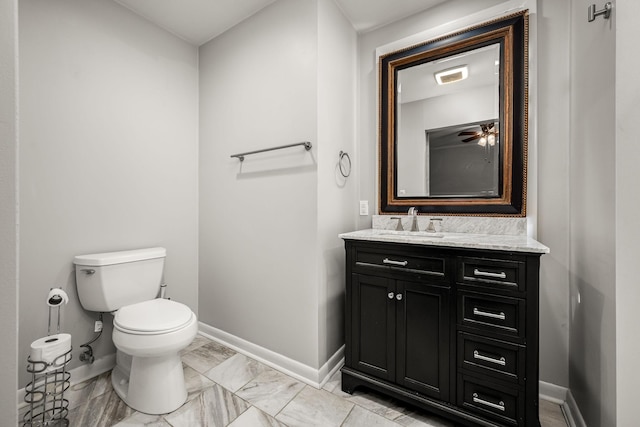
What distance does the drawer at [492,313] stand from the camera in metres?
1.14

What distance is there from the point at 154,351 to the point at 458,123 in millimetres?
2113

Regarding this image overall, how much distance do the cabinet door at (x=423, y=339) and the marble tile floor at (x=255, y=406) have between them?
21cm

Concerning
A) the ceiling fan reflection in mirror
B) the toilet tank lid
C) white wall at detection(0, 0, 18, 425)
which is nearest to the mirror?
the ceiling fan reflection in mirror

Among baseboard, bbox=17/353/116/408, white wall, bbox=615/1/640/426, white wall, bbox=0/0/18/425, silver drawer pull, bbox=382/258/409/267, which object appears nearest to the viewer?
white wall, bbox=0/0/18/425

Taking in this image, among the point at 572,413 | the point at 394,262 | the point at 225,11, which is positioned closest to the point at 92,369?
the point at 394,262

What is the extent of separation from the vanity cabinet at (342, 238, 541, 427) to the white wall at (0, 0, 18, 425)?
130cm

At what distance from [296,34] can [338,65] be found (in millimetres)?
330

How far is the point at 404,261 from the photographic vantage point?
139 cm

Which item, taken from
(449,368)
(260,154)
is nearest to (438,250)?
(449,368)

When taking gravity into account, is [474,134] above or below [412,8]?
below

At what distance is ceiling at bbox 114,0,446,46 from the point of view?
5.86 ft

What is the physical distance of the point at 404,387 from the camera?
1.40 metres

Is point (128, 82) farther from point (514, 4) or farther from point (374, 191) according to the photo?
point (514, 4)

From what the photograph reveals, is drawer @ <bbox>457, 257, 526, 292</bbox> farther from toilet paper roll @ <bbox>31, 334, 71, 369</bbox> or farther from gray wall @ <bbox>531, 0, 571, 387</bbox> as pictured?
toilet paper roll @ <bbox>31, 334, 71, 369</bbox>
